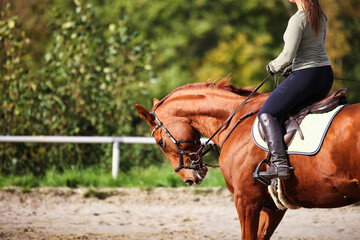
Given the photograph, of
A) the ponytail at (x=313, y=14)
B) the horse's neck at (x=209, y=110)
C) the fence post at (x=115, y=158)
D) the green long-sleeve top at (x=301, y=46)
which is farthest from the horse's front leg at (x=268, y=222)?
the fence post at (x=115, y=158)

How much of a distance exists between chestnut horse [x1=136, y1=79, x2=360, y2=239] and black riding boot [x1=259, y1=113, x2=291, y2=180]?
4.1 inches

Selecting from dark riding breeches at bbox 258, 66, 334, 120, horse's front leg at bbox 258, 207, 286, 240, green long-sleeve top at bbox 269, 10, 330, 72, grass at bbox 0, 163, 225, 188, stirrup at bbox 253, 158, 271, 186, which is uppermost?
green long-sleeve top at bbox 269, 10, 330, 72

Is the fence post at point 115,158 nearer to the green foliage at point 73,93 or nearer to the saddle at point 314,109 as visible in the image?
the green foliage at point 73,93

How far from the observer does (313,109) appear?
4.03m

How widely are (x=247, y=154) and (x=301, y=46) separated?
103cm

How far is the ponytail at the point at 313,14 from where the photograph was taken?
13.2 ft

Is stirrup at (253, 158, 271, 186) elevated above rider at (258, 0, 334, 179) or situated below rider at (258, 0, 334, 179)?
below

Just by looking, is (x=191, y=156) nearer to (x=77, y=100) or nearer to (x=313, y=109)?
(x=313, y=109)

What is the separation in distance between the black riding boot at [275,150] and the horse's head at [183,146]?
93 cm

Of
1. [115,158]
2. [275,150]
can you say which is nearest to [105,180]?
[115,158]

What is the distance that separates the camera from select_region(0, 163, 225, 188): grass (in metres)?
8.73

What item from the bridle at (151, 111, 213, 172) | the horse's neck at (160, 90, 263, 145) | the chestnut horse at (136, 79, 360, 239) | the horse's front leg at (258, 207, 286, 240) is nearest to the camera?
the chestnut horse at (136, 79, 360, 239)

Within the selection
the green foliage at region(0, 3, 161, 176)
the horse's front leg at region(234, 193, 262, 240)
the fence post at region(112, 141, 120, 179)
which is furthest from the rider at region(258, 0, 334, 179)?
the green foliage at region(0, 3, 161, 176)

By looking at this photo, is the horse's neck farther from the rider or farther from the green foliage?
the green foliage
